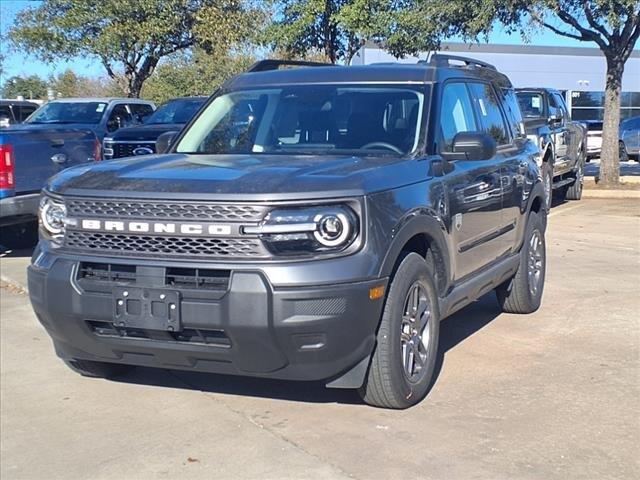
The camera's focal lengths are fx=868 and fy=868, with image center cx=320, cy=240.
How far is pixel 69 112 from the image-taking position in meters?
15.5

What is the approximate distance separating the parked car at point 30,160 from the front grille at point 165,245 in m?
5.21

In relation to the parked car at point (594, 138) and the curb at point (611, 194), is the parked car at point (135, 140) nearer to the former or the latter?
the curb at point (611, 194)

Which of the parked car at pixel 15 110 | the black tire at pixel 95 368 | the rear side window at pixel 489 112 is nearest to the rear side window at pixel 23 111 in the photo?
the parked car at pixel 15 110

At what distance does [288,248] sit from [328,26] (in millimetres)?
15080

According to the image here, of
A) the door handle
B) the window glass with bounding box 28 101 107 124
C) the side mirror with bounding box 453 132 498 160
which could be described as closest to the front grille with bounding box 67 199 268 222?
the side mirror with bounding box 453 132 498 160

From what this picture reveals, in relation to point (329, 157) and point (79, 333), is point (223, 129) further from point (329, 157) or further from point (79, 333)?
point (79, 333)

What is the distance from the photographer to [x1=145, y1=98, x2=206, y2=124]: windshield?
15.2 meters

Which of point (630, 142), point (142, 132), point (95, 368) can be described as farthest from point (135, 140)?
point (630, 142)

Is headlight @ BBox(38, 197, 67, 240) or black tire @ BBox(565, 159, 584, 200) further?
black tire @ BBox(565, 159, 584, 200)

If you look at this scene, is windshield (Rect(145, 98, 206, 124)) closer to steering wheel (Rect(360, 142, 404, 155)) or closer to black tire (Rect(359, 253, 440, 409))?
steering wheel (Rect(360, 142, 404, 155))

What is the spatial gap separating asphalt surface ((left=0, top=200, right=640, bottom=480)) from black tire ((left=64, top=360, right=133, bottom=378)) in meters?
0.08

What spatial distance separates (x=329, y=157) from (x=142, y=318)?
1522mm

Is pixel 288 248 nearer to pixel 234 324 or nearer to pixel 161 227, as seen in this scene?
pixel 234 324

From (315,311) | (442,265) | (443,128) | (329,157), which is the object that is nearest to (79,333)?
(315,311)
